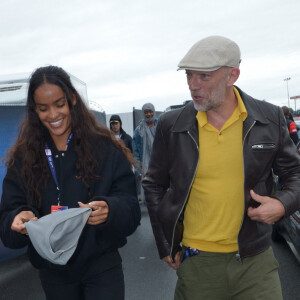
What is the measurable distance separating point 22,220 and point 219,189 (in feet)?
3.48

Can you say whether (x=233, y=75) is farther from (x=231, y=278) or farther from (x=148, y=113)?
(x=148, y=113)

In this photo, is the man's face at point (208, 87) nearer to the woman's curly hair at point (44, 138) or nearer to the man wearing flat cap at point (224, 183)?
the man wearing flat cap at point (224, 183)

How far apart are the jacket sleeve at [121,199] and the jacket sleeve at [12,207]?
1.32ft

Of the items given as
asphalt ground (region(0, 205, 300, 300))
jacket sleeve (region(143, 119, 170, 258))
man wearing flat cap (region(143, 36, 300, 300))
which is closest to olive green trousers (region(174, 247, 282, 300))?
man wearing flat cap (region(143, 36, 300, 300))

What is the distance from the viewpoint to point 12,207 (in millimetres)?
2340

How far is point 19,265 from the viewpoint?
5.96 m

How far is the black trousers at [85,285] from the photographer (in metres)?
2.31

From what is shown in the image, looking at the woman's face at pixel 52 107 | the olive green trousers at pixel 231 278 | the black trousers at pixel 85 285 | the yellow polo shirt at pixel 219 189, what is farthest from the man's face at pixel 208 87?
the black trousers at pixel 85 285

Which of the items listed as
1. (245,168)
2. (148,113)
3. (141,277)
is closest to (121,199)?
(245,168)

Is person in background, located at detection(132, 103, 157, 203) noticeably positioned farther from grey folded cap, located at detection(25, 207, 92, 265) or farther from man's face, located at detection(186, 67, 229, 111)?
grey folded cap, located at detection(25, 207, 92, 265)

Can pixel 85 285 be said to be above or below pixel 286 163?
below

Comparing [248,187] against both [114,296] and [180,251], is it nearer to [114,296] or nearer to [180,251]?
[180,251]

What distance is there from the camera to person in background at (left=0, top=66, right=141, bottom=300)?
7.47 feet

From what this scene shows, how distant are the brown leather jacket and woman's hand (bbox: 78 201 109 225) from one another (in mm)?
506
